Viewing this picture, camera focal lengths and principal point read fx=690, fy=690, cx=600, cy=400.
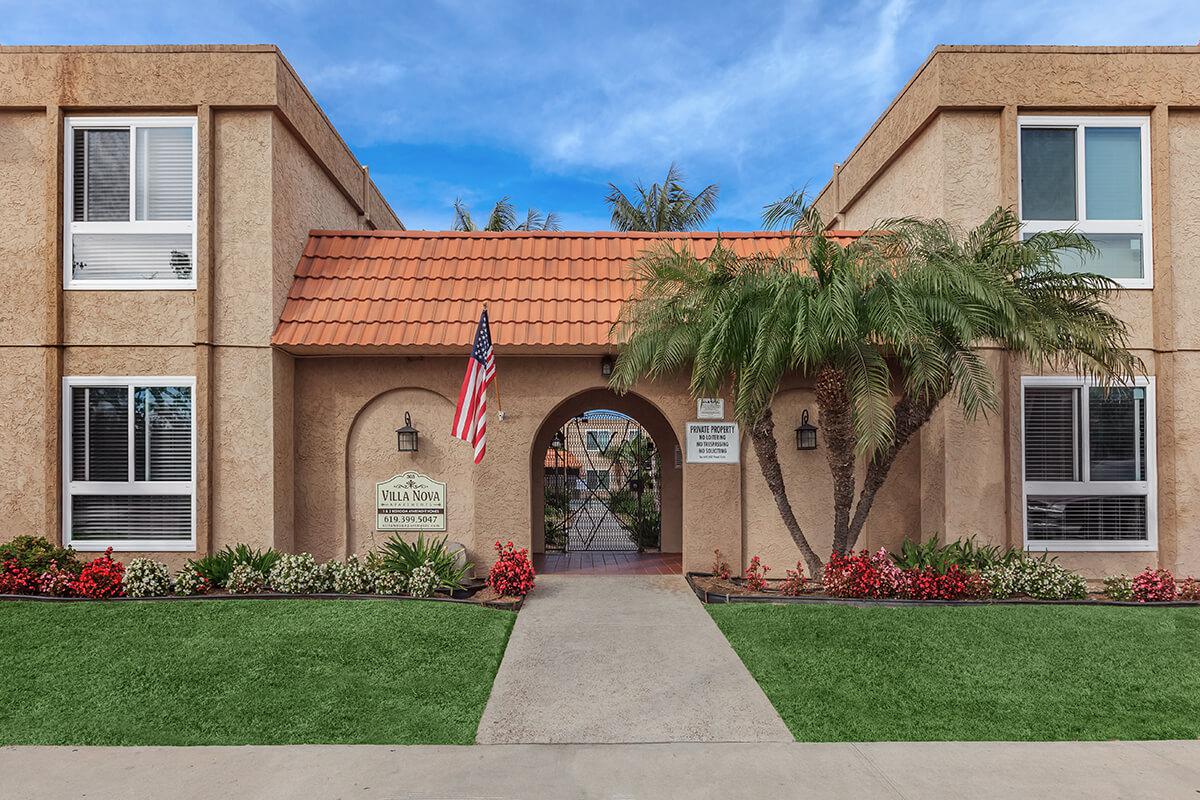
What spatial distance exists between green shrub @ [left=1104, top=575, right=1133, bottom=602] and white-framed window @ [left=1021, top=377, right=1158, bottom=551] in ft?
2.64

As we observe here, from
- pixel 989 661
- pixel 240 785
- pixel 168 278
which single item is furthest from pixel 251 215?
pixel 989 661

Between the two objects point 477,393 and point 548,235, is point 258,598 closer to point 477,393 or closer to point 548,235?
point 477,393

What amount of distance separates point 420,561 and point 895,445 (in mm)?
5908

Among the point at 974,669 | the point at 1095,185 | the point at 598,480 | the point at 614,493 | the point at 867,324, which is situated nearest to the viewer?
the point at 974,669

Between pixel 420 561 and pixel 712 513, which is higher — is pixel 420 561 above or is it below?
below

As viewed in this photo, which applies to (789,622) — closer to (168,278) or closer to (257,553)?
(257,553)

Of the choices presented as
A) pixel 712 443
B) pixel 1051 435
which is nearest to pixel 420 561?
pixel 712 443

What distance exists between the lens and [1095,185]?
918 cm

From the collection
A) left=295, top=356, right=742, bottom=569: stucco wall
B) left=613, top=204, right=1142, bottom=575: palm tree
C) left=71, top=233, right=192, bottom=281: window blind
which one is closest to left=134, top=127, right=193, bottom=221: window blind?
left=71, top=233, right=192, bottom=281: window blind

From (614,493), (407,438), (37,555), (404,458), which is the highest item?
(407,438)

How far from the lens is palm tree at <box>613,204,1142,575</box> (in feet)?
23.9

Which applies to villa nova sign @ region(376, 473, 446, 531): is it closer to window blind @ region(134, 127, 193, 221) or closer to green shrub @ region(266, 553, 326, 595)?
green shrub @ region(266, 553, 326, 595)

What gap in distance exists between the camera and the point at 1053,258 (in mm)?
7891

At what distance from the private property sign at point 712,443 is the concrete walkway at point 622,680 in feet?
6.21
